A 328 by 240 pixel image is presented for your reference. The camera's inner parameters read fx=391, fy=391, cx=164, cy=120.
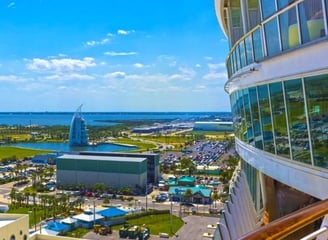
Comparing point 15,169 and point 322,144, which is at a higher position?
point 322,144

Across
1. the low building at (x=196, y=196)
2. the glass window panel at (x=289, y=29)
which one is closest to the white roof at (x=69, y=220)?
the low building at (x=196, y=196)

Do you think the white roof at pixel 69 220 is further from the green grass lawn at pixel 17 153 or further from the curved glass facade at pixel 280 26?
the green grass lawn at pixel 17 153

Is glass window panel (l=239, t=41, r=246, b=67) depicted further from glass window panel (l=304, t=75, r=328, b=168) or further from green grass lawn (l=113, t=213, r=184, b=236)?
green grass lawn (l=113, t=213, r=184, b=236)

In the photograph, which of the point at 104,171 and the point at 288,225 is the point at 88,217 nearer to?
the point at 104,171

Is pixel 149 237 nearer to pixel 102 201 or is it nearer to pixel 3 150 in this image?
pixel 102 201

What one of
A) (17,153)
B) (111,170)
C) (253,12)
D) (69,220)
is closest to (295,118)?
(253,12)

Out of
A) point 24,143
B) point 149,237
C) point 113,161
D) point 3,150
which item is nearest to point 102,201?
point 113,161
